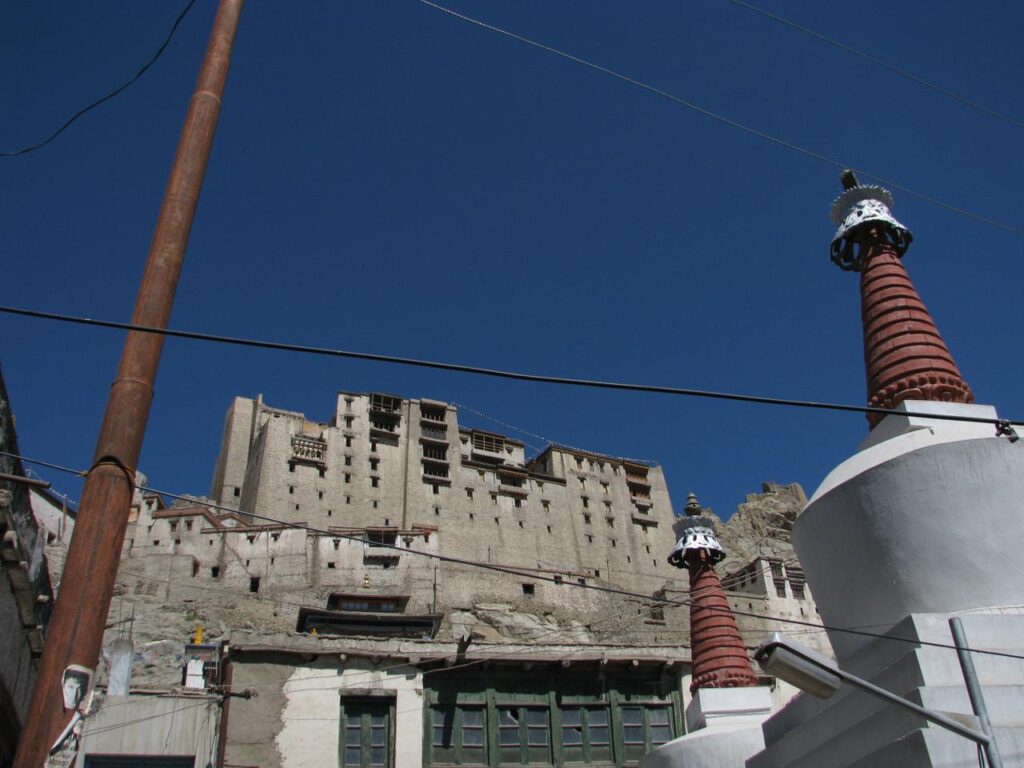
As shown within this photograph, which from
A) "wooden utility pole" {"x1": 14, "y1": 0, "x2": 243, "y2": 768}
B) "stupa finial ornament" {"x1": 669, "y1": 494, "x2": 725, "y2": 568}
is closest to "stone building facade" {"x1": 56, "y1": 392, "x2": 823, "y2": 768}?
"stupa finial ornament" {"x1": 669, "y1": 494, "x2": 725, "y2": 568}

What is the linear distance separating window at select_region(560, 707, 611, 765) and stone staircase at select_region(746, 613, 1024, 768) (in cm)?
1209

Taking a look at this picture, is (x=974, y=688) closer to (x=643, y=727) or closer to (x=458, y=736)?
(x=458, y=736)

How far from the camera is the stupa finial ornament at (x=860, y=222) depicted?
1548cm

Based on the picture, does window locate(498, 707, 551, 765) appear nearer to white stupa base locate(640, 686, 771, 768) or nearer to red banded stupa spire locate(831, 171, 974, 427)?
white stupa base locate(640, 686, 771, 768)

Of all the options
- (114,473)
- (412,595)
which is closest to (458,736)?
(114,473)

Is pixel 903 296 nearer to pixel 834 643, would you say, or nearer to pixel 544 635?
pixel 834 643

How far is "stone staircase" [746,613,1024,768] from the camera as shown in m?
9.16

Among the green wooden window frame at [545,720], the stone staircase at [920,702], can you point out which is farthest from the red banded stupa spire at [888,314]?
the green wooden window frame at [545,720]

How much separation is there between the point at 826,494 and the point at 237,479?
6800 centimetres

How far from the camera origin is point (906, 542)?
11289 mm

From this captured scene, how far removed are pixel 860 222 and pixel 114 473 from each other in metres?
13.2

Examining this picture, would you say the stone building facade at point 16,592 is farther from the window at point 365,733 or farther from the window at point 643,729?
the window at point 643,729

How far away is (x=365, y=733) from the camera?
72.4 ft

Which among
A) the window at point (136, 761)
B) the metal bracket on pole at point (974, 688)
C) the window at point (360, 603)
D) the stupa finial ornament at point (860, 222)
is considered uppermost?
the window at point (360, 603)
